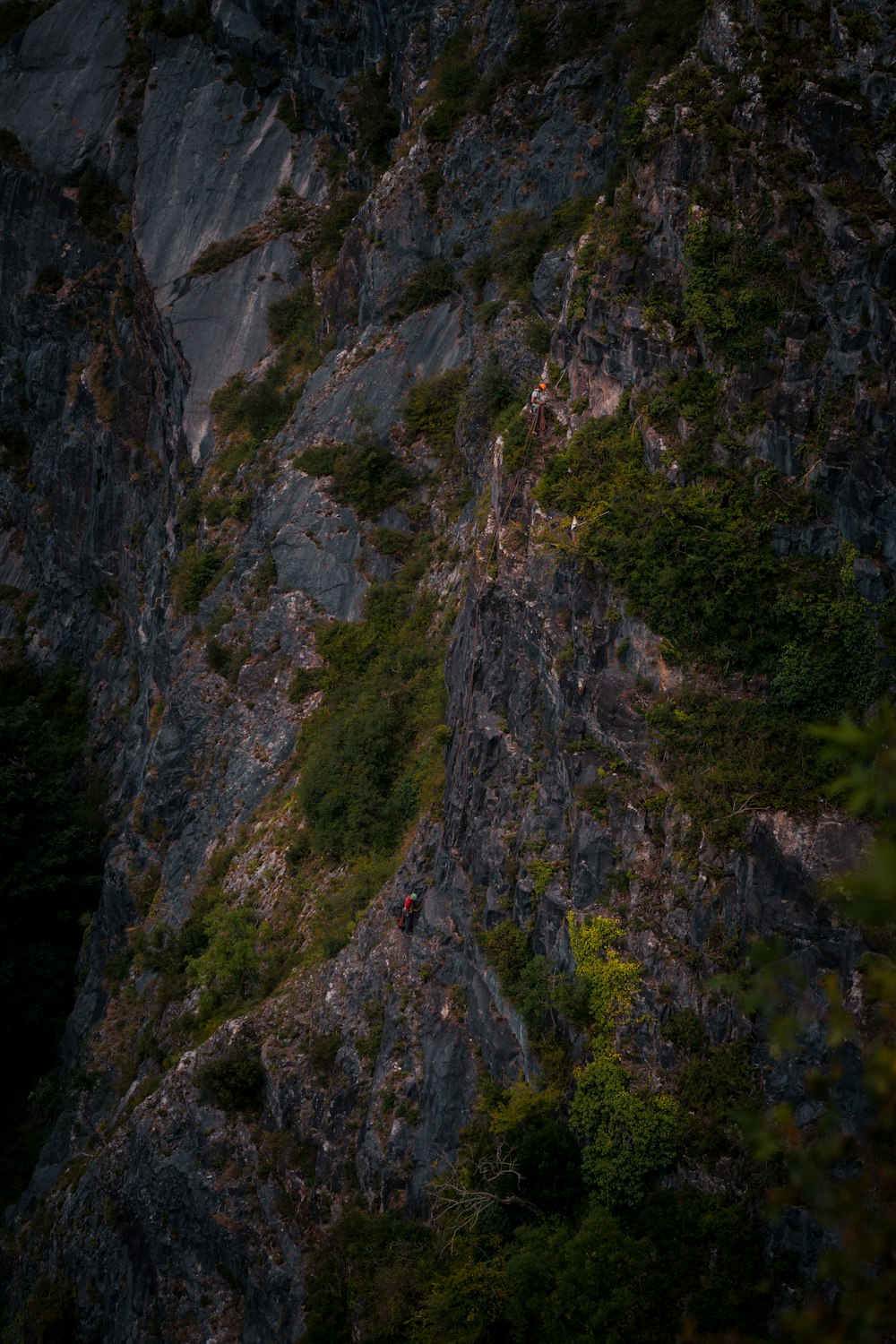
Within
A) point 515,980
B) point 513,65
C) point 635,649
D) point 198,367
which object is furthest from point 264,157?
point 515,980

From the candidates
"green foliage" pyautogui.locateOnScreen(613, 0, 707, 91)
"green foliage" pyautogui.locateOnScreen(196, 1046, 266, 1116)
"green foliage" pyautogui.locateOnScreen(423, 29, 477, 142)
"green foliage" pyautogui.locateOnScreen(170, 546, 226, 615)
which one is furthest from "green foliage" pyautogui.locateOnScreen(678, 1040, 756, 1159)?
"green foliage" pyautogui.locateOnScreen(423, 29, 477, 142)

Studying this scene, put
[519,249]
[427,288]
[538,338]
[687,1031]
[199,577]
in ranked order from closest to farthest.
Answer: [687,1031] < [538,338] < [519,249] < [427,288] < [199,577]

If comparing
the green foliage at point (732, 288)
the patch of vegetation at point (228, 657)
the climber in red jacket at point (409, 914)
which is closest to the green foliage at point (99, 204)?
the patch of vegetation at point (228, 657)

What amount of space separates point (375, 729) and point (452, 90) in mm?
19185

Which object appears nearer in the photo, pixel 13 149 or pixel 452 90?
pixel 452 90

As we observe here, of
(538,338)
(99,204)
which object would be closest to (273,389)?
(538,338)

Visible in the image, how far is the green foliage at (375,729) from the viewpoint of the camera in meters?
20.8

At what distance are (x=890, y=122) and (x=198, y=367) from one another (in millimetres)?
24922

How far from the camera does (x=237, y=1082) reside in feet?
59.9

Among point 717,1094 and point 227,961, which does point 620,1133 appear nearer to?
point 717,1094

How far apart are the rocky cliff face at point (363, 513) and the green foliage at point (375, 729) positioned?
729 millimetres

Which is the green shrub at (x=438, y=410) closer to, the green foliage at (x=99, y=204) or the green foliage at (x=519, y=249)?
the green foliage at (x=519, y=249)

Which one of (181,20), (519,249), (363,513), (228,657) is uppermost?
(181,20)

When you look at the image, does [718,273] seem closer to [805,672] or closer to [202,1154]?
[805,672]
